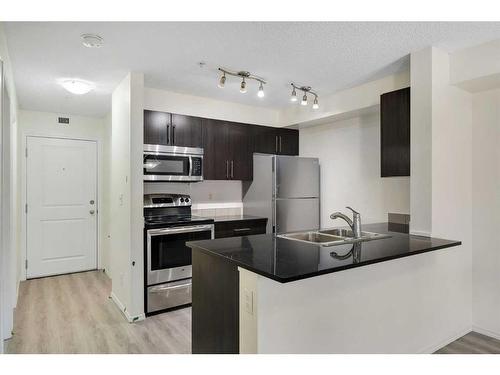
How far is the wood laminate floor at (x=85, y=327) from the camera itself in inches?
102

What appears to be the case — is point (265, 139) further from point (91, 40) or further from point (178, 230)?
point (91, 40)

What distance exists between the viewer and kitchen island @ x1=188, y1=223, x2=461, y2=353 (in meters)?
1.67

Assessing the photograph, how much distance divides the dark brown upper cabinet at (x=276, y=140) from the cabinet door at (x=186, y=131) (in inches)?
33.4

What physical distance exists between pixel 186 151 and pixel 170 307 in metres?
1.69

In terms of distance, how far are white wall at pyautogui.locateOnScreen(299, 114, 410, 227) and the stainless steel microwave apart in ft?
5.58

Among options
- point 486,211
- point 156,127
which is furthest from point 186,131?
point 486,211

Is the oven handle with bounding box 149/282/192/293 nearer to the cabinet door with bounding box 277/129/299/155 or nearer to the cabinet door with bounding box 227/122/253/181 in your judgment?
the cabinet door with bounding box 227/122/253/181

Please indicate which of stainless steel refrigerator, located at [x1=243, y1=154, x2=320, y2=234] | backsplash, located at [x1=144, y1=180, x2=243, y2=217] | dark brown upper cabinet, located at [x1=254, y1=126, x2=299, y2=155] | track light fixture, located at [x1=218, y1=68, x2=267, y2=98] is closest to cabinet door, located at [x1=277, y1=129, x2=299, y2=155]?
dark brown upper cabinet, located at [x1=254, y1=126, x2=299, y2=155]

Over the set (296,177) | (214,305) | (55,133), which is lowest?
(214,305)

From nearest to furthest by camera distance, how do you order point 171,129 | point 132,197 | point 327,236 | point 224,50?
point 224,50 → point 327,236 → point 132,197 → point 171,129

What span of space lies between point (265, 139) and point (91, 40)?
2.55 m

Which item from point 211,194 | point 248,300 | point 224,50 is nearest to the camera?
point 248,300

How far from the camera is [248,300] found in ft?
5.51

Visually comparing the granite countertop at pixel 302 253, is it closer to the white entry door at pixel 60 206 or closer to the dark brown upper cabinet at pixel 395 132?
the dark brown upper cabinet at pixel 395 132
